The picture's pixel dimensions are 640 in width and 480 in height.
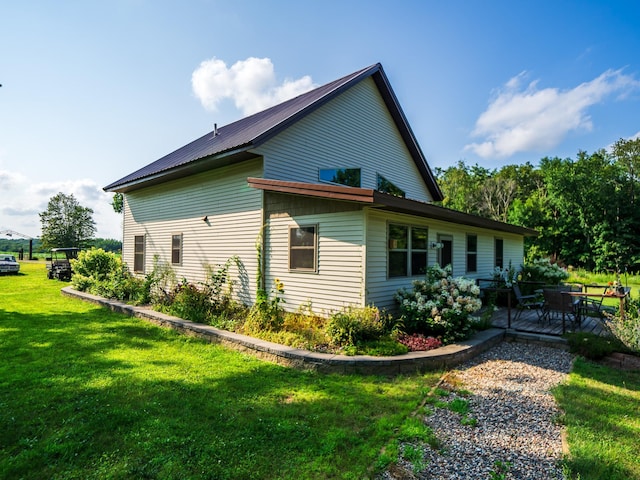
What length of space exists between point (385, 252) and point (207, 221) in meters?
5.56

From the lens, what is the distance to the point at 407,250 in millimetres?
7621

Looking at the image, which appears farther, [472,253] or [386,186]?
[386,186]

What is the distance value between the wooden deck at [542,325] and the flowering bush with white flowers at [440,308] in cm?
167

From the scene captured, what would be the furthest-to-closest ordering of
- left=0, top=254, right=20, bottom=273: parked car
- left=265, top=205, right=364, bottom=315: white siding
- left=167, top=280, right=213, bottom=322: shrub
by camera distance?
left=0, top=254, right=20, bottom=273: parked car < left=167, top=280, right=213, bottom=322: shrub < left=265, top=205, right=364, bottom=315: white siding

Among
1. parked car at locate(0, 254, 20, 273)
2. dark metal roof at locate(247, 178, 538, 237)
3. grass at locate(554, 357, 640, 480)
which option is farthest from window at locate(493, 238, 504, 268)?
parked car at locate(0, 254, 20, 273)

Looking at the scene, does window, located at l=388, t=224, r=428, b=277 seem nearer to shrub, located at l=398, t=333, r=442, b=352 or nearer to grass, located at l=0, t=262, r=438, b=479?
shrub, located at l=398, t=333, r=442, b=352

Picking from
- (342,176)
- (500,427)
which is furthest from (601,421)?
(342,176)

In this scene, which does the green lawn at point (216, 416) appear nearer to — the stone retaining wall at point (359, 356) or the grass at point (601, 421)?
the grass at point (601, 421)

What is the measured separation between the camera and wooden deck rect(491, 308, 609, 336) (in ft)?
23.6

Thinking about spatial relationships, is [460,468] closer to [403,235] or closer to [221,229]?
[403,235]

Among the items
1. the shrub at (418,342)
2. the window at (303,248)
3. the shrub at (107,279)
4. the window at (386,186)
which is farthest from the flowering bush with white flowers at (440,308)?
the shrub at (107,279)

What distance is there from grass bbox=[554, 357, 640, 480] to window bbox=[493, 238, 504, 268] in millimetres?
7273

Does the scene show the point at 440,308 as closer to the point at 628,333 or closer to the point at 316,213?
the point at 628,333

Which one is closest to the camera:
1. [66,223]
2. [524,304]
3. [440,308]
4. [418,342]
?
[418,342]
